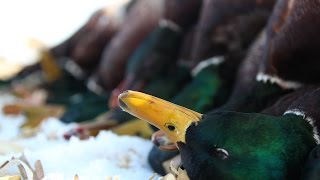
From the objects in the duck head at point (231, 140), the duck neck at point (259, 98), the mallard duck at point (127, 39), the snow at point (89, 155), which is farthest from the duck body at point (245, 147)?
the mallard duck at point (127, 39)

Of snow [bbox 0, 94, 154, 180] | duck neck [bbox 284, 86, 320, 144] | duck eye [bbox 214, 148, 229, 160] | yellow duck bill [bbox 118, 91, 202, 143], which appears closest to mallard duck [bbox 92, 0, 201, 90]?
snow [bbox 0, 94, 154, 180]

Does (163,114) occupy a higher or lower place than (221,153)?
higher

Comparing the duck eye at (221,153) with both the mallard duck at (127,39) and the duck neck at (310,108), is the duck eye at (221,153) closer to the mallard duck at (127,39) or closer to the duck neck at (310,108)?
the duck neck at (310,108)

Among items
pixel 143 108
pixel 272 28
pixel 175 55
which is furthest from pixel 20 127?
pixel 143 108

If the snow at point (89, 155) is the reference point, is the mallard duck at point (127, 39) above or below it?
above

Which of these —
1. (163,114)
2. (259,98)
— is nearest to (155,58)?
(259,98)

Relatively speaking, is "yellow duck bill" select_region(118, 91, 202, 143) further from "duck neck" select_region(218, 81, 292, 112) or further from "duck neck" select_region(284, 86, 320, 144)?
"duck neck" select_region(218, 81, 292, 112)

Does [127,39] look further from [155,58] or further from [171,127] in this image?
[171,127]
